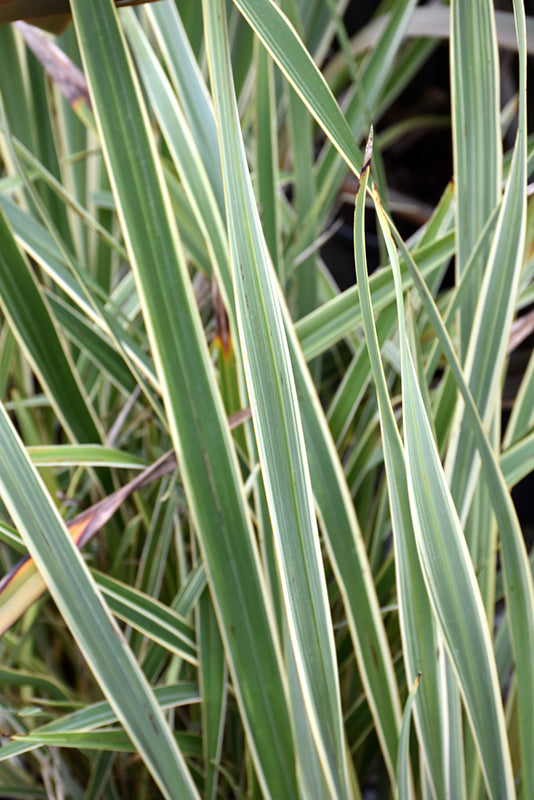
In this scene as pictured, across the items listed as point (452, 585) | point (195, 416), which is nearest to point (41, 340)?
point (195, 416)

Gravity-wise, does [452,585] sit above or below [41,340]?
below

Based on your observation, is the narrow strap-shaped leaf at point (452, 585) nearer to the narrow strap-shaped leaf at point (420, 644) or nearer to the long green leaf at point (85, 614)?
the narrow strap-shaped leaf at point (420, 644)

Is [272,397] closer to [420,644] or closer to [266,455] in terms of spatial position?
[266,455]

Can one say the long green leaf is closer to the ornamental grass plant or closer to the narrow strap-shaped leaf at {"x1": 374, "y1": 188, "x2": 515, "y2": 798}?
the ornamental grass plant

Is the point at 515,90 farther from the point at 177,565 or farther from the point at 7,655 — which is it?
the point at 7,655

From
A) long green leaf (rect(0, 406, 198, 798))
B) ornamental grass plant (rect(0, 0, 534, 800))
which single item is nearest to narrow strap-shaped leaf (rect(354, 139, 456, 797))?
ornamental grass plant (rect(0, 0, 534, 800))

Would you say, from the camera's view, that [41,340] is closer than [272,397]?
No

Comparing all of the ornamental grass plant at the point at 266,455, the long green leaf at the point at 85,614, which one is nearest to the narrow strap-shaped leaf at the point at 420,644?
the ornamental grass plant at the point at 266,455

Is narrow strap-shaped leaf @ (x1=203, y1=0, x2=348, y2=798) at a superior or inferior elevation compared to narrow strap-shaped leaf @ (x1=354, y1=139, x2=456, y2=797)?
superior

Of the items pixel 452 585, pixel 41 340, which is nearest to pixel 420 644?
pixel 452 585
